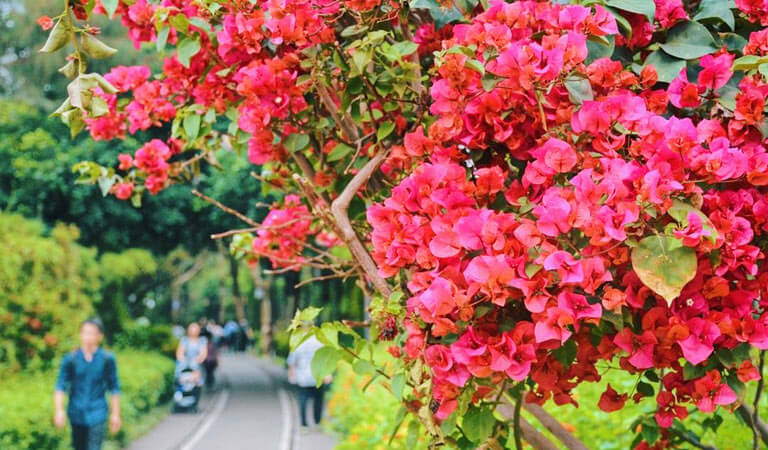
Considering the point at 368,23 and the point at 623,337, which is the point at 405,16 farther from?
the point at 623,337

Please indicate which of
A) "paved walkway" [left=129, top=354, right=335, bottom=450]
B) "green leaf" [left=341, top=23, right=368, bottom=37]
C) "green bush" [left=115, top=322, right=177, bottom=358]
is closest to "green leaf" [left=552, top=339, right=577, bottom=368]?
"green leaf" [left=341, top=23, right=368, bottom=37]

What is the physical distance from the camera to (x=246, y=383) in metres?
19.1

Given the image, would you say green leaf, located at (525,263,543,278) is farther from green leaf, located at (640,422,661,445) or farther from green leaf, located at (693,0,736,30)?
green leaf, located at (640,422,661,445)

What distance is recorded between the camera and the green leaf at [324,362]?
186cm

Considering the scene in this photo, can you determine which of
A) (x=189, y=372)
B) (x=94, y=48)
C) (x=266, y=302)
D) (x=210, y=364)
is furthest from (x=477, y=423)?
(x=266, y=302)

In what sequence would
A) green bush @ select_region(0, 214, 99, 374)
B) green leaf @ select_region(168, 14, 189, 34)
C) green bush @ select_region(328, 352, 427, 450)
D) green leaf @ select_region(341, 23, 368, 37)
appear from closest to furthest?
green leaf @ select_region(341, 23, 368, 37) < green leaf @ select_region(168, 14, 189, 34) < green bush @ select_region(328, 352, 427, 450) < green bush @ select_region(0, 214, 99, 374)

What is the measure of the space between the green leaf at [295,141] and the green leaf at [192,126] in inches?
15.0

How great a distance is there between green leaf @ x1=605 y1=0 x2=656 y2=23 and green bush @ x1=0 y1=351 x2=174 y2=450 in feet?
23.9

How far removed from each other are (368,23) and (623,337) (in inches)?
40.6

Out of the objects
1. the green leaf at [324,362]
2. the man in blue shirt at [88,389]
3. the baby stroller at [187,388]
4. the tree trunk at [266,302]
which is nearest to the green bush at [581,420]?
the green leaf at [324,362]

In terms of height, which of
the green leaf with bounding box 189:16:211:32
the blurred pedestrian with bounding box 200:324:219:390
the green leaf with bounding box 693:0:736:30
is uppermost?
the green leaf with bounding box 189:16:211:32

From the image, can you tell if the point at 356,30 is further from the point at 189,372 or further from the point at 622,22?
the point at 189,372

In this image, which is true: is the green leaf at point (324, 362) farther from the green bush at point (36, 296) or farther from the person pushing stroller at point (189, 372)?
the person pushing stroller at point (189, 372)

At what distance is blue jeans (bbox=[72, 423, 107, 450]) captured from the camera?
606cm
